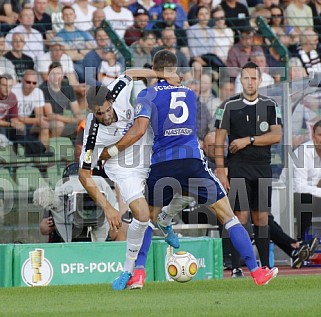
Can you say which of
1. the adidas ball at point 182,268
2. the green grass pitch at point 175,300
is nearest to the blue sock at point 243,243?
the green grass pitch at point 175,300

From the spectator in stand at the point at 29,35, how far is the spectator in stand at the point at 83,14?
894 millimetres

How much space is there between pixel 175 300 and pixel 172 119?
2.07 meters

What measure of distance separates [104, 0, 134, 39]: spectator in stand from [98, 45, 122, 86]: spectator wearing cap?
1.48 meters

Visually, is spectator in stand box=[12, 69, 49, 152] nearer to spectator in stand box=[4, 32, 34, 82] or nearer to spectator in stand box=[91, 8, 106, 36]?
spectator in stand box=[4, 32, 34, 82]

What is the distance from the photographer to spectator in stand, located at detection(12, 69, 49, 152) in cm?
1505

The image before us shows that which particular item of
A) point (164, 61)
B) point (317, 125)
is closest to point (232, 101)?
point (317, 125)

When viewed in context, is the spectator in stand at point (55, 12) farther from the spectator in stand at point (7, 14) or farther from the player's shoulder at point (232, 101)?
the player's shoulder at point (232, 101)

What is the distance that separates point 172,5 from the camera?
17859 mm

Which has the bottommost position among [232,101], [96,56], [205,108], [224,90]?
[232,101]

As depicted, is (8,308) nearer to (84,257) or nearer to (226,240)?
(84,257)

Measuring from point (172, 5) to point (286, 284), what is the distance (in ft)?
28.2

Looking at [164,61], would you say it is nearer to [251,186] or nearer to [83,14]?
[251,186]

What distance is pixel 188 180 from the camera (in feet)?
33.0

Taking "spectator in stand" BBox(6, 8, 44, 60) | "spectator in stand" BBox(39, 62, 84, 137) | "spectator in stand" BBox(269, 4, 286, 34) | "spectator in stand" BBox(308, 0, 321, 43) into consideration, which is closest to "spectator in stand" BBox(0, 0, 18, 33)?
"spectator in stand" BBox(6, 8, 44, 60)
